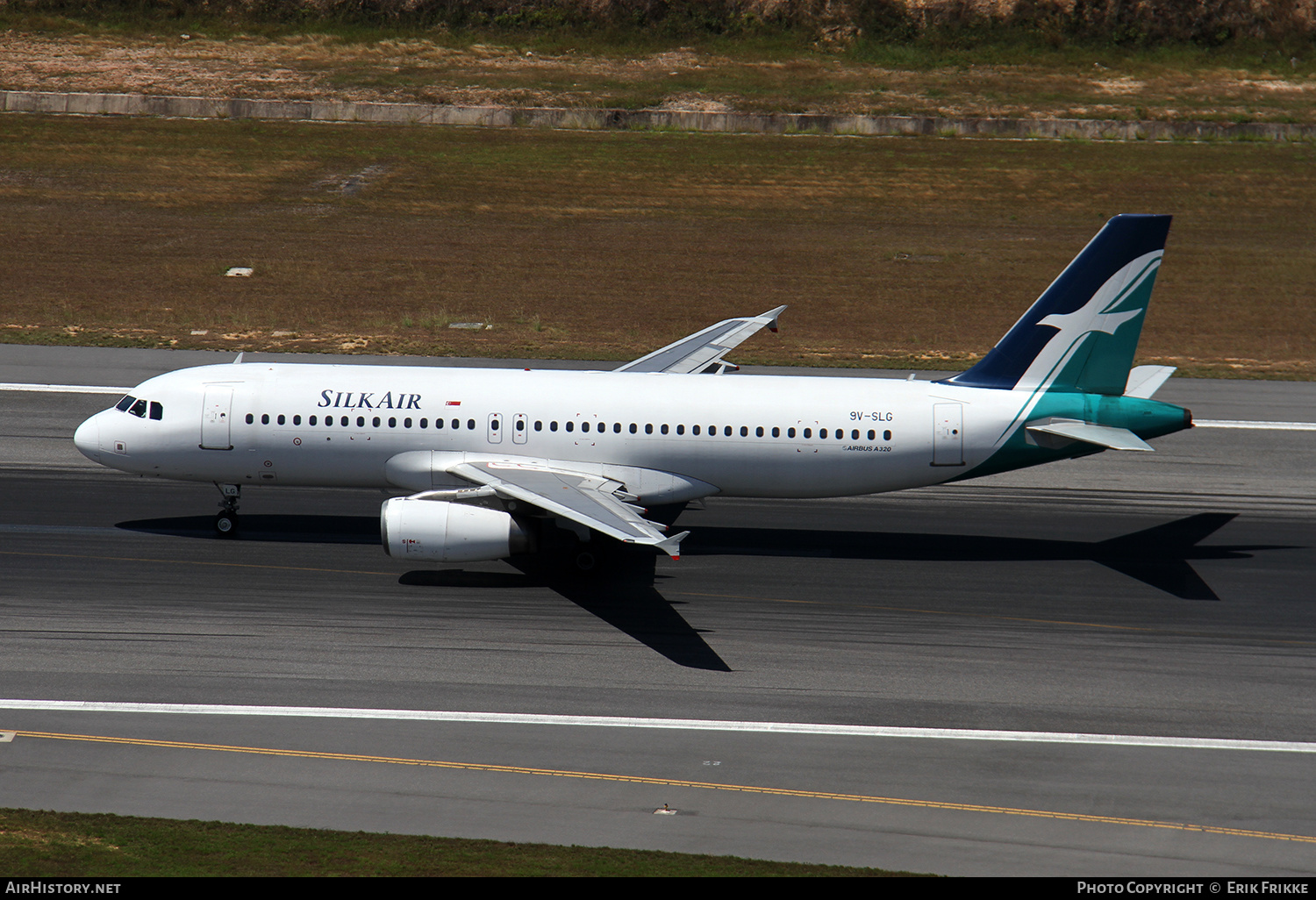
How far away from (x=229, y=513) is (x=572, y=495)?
978cm

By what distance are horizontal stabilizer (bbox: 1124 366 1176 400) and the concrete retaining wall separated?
52.5m

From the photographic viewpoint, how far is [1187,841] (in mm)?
18766

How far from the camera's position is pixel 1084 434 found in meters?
28.6

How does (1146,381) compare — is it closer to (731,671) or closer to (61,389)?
(731,671)

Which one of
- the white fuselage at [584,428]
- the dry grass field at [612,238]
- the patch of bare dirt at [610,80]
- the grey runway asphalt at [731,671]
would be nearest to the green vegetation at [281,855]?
the grey runway asphalt at [731,671]

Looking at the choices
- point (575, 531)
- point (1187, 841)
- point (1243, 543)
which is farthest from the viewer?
point (1243, 543)

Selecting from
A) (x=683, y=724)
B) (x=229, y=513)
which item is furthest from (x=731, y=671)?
(x=229, y=513)

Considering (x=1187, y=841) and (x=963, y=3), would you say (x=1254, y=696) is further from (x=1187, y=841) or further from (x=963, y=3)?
(x=963, y=3)

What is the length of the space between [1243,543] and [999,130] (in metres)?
55.3

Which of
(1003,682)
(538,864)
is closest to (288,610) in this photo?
(538,864)

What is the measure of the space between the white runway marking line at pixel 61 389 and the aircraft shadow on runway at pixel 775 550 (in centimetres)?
1243

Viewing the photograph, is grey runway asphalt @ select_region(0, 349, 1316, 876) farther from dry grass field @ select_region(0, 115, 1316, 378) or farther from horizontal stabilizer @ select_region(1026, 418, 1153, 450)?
dry grass field @ select_region(0, 115, 1316, 378)

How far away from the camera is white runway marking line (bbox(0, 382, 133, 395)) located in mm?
41906

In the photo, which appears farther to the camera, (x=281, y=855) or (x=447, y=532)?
(x=447, y=532)
